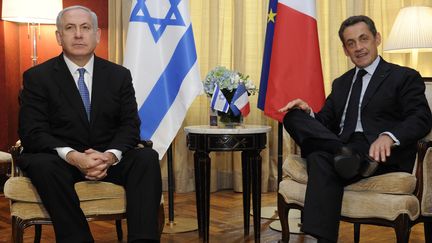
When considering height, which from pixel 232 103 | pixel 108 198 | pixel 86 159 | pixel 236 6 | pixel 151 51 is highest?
pixel 236 6

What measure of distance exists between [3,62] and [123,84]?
2602mm

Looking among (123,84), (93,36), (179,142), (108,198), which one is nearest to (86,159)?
(108,198)

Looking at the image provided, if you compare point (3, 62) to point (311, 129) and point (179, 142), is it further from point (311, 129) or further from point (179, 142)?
point (311, 129)

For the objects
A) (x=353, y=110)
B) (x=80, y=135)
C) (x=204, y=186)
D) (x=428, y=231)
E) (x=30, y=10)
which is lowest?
(x=428, y=231)

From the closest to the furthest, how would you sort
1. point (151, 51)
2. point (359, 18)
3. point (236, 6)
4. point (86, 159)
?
point (86, 159) < point (359, 18) < point (151, 51) < point (236, 6)

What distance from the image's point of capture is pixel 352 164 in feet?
7.93

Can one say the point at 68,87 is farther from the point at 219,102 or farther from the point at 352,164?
the point at 352,164

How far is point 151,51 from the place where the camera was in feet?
11.4

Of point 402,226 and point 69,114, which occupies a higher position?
point 69,114

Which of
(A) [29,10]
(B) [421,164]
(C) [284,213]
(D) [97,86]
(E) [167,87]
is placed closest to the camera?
(B) [421,164]

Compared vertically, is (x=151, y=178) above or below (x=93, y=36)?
below

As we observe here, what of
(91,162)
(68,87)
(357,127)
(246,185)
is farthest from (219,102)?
(91,162)

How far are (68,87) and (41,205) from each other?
59cm

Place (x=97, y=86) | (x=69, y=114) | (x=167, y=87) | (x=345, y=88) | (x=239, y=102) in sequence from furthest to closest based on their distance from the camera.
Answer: (x=167, y=87) < (x=239, y=102) < (x=345, y=88) < (x=97, y=86) < (x=69, y=114)
